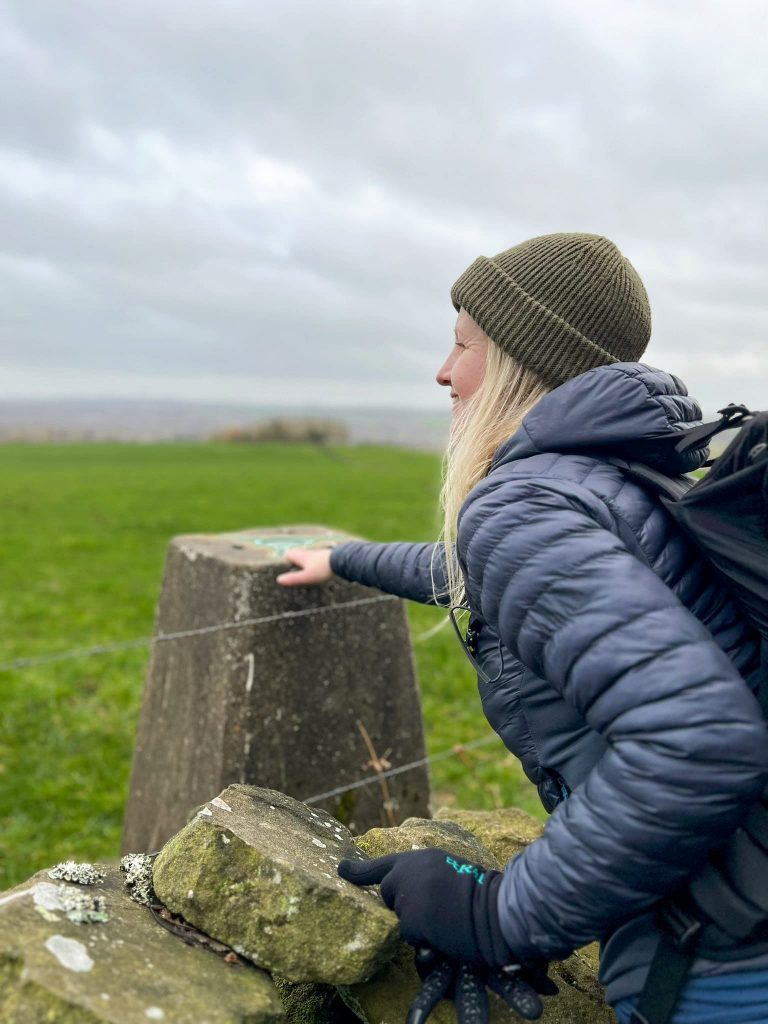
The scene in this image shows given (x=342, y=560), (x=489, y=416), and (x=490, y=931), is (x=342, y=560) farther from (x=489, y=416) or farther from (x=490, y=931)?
(x=490, y=931)

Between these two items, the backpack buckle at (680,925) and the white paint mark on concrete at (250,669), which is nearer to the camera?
the backpack buckle at (680,925)

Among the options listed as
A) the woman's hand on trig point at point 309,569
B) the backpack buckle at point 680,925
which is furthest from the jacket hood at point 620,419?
the woman's hand on trig point at point 309,569

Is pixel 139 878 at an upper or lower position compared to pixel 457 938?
lower

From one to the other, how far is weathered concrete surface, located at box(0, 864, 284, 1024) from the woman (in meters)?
0.40

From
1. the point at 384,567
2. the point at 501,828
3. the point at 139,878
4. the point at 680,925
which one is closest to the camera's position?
the point at 680,925

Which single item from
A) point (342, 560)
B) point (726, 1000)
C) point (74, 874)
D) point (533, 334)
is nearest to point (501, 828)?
point (342, 560)

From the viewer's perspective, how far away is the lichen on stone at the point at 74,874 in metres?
2.10

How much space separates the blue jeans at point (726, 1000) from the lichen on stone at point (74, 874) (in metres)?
1.33

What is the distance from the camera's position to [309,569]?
3.81 m

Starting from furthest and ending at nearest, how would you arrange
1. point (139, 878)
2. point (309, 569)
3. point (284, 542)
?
1. point (284, 542)
2. point (309, 569)
3. point (139, 878)

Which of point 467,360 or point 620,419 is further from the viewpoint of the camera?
point 467,360

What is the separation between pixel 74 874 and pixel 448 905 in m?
0.89

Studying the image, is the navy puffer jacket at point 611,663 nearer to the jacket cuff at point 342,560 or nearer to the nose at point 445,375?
the nose at point 445,375

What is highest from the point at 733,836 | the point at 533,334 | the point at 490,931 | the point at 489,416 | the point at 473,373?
the point at 533,334
